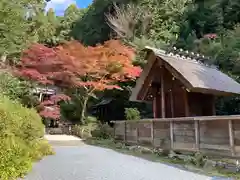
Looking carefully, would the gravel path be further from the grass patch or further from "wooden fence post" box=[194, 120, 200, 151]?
"wooden fence post" box=[194, 120, 200, 151]

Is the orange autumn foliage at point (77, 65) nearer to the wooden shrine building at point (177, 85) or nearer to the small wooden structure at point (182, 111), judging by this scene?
the small wooden structure at point (182, 111)

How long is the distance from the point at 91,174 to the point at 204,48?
17.1 metres

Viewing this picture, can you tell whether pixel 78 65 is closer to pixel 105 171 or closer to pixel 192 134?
pixel 192 134

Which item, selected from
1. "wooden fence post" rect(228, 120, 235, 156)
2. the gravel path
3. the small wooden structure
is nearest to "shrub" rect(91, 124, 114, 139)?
the small wooden structure

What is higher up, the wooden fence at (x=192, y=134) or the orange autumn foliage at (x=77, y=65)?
the orange autumn foliage at (x=77, y=65)

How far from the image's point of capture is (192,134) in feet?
28.5

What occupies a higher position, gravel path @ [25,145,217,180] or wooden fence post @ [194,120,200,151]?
wooden fence post @ [194,120,200,151]

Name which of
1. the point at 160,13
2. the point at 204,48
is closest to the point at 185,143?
the point at 204,48

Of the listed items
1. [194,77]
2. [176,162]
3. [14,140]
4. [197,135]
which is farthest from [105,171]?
[194,77]

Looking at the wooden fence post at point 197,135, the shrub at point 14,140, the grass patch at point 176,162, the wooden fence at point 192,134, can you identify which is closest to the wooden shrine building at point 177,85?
the wooden fence at point 192,134

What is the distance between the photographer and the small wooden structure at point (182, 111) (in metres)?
7.77

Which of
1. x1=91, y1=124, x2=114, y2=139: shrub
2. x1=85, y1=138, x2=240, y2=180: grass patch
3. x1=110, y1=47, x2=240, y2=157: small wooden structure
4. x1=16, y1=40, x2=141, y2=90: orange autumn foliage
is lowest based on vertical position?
x1=85, y1=138, x2=240, y2=180: grass patch

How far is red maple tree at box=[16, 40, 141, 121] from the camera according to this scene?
17.6m

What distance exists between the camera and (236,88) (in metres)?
12.3
